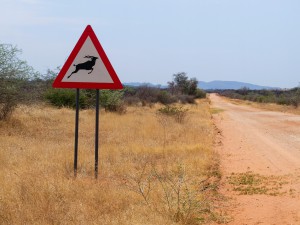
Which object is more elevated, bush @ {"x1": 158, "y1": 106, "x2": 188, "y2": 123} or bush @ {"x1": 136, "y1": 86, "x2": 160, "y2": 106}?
bush @ {"x1": 136, "y1": 86, "x2": 160, "y2": 106}

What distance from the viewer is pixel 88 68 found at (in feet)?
20.6

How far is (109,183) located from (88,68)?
5.94 feet

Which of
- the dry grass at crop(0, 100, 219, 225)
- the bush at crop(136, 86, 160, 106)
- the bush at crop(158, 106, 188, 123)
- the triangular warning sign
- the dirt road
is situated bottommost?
the dirt road

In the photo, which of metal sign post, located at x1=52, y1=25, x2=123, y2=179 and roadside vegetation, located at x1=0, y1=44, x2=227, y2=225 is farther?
metal sign post, located at x1=52, y1=25, x2=123, y2=179

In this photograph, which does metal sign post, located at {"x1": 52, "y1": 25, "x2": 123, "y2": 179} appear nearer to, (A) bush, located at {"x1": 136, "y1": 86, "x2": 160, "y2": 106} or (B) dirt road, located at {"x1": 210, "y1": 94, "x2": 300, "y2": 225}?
(B) dirt road, located at {"x1": 210, "y1": 94, "x2": 300, "y2": 225}

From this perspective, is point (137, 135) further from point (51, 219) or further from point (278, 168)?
point (51, 219)

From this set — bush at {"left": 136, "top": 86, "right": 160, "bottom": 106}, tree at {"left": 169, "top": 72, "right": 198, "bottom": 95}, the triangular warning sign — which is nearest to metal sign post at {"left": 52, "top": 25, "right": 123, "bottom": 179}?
the triangular warning sign

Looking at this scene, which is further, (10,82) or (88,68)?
(10,82)

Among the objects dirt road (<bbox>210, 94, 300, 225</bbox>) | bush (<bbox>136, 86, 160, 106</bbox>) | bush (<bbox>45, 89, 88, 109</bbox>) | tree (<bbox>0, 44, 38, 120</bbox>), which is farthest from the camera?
bush (<bbox>136, 86, 160, 106</bbox>)

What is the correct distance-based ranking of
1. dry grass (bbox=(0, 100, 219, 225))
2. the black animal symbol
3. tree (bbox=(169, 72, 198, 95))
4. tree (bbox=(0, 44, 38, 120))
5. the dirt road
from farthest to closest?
tree (bbox=(169, 72, 198, 95))
tree (bbox=(0, 44, 38, 120))
the black animal symbol
the dirt road
dry grass (bbox=(0, 100, 219, 225))

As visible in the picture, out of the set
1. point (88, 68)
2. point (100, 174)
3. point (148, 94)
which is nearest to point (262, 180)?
point (100, 174)

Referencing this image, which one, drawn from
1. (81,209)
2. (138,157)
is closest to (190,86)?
(138,157)

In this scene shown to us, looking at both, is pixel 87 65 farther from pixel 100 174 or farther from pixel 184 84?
pixel 184 84

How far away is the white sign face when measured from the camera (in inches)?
246
